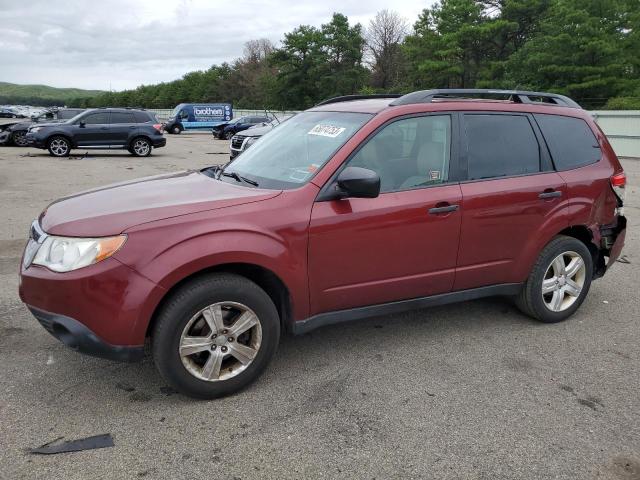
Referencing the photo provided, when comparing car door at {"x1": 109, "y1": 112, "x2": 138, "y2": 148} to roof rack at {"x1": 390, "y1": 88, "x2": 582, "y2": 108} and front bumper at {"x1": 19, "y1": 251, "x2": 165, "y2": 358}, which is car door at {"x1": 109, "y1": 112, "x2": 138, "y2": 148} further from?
front bumper at {"x1": 19, "y1": 251, "x2": 165, "y2": 358}

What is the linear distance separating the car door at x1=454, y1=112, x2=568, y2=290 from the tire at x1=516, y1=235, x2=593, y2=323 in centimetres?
13

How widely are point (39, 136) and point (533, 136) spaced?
17966 millimetres

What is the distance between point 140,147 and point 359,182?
17.6m

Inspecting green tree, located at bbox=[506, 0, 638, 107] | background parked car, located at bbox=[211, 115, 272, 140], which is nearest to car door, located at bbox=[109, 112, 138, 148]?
background parked car, located at bbox=[211, 115, 272, 140]

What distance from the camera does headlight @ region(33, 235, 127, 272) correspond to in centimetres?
292

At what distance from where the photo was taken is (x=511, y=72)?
38969mm

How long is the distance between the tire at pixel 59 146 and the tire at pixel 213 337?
694 inches

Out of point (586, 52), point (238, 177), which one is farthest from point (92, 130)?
point (586, 52)

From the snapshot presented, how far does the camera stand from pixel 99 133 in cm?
1867

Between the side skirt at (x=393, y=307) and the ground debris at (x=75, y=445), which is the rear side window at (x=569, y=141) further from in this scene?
the ground debris at (x=75, y=445)

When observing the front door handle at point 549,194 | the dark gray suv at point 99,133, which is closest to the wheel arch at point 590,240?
the front door handle at point 549,194

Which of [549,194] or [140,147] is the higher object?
[549,194]

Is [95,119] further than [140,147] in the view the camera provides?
No

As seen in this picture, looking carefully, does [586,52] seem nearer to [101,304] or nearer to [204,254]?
[204,254]
